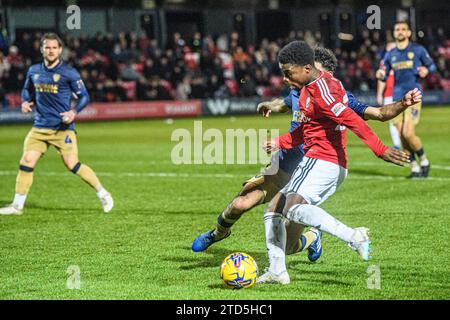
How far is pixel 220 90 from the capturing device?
40375 millimetres

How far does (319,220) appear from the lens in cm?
758

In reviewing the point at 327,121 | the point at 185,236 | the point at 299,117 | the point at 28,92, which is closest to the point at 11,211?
the point at 28,92

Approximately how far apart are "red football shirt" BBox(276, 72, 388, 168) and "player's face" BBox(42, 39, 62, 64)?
5726 millimetres

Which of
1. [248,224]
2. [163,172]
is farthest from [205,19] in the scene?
[248,224]

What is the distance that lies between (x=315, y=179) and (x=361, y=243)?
0.81 metres

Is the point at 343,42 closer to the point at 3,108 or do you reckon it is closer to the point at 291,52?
the point at 3,108

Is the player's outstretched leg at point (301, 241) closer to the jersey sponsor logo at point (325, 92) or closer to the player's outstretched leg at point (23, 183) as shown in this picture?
the jersey sponsor logo at point (325, 92)

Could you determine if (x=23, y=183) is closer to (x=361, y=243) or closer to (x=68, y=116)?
(x=68, y=116)

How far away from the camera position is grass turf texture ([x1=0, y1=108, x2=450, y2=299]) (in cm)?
794

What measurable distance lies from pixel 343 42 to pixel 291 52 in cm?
4074

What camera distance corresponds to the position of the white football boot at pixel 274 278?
315 inches

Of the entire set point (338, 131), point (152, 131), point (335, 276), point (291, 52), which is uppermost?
point (291, 52)

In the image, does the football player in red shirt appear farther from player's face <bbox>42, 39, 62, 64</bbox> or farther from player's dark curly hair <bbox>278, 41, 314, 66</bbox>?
player's face <bbox>42, 39, 62, 64</bbox>

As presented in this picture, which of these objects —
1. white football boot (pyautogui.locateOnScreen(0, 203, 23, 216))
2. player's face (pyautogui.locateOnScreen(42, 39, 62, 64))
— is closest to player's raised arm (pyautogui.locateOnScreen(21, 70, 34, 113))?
player's face (pyautogui.locateOnScreen(42, 39, 62, 64))
